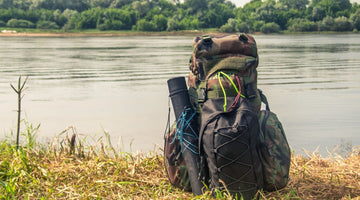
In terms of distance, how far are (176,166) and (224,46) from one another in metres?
1.09

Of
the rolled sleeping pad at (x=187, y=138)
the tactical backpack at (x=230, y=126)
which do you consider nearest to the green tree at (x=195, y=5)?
the rolled sleeping pad at (x=187, y=138)

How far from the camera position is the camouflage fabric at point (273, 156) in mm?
4004

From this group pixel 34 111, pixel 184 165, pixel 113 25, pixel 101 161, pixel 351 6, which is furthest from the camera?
pixel 351 6

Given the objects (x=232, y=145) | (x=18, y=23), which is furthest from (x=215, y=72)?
(x=18, y=23)

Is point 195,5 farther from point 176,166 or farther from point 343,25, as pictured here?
point 176,166

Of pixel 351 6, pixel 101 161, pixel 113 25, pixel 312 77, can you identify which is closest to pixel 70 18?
pixel 113 25

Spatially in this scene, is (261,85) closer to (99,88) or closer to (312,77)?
(312,77)

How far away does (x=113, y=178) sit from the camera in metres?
4.38

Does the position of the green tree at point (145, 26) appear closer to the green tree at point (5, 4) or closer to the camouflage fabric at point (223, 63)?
the green tree at point (5, 4)

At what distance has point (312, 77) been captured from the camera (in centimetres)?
1641

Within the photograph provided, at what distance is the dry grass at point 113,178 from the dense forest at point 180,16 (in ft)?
347

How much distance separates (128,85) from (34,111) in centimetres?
473

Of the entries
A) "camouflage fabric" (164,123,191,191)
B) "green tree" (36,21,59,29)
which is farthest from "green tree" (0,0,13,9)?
"camouflage fabric" (164,123,191,191)

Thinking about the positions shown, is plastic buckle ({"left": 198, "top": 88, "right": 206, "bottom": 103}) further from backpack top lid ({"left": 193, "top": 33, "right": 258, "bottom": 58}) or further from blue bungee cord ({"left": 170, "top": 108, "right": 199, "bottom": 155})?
backpack top lid ({"left": 193, "top": 33, "right": 258, "bottom": 58})
